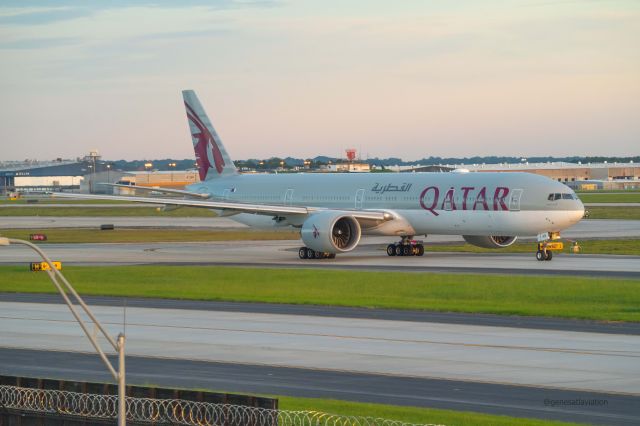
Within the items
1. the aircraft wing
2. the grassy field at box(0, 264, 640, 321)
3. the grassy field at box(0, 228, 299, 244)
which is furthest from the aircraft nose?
the grassy field at box(0, 228, 299, 244)

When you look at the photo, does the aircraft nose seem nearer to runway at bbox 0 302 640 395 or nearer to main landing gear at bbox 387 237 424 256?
main landing gear at bbox 387 237 424 256

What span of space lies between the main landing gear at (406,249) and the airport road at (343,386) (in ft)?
114

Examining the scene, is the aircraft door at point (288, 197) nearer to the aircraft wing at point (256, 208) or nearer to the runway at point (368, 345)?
the aircraft wing at point (256, 208)

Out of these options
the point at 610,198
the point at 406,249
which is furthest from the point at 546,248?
the point at 610,198

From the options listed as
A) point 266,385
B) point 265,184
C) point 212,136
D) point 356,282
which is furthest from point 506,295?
point 212,136

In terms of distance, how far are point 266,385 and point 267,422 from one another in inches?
275

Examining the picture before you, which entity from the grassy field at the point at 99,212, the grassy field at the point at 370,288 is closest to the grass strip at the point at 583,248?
the grassy field at the point at 370,288

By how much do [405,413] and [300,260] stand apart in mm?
39534

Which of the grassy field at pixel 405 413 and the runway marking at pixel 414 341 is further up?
the grassy field at pixel 405 413

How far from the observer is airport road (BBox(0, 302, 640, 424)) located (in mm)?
23922

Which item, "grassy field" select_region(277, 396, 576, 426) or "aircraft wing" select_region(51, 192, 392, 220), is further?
"aircraft wing" select_region(51, 192, 392, 220)

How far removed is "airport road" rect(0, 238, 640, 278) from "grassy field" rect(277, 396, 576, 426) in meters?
28.1

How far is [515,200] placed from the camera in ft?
189

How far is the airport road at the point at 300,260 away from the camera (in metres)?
53.0
